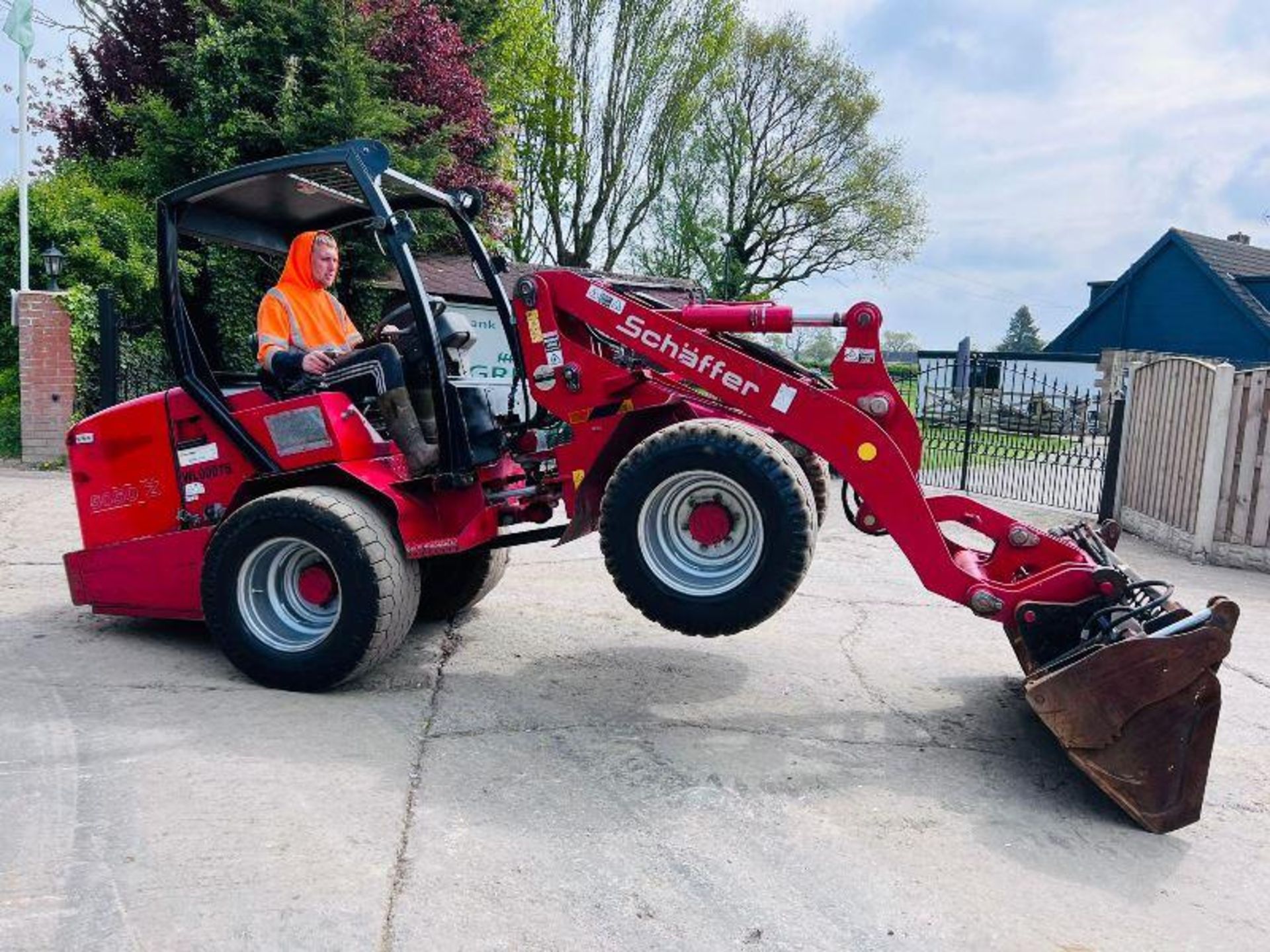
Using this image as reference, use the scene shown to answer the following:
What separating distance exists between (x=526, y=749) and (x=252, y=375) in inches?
110

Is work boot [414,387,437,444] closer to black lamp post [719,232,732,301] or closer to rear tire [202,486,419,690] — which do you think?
rear tire [202,486,419,690]

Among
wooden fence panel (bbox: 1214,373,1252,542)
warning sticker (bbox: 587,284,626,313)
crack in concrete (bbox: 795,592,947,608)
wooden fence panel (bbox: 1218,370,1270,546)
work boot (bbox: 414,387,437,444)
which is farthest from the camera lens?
wooden fence panel (bbox: 1214,373,1252,542)

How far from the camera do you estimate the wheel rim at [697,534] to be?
3967 millimetres

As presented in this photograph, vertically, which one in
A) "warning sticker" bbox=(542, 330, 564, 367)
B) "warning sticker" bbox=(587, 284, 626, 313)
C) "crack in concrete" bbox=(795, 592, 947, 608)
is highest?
"warning sticker" bbox=(587, 284, 626, 313)

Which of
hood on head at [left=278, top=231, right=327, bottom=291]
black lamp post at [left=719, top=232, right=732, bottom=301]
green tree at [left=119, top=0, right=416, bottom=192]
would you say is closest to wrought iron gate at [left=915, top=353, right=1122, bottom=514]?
hood on head at [left=278, top=231, right=327, bottom=291]

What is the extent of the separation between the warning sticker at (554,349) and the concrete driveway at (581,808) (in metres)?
1.57

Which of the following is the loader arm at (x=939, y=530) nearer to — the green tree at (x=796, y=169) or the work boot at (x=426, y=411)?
the work boot at (x=426, y=411)

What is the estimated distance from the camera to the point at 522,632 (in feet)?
19.0

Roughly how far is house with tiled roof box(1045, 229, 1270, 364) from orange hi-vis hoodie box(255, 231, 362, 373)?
28472mm

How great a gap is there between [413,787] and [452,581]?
7.59 ft

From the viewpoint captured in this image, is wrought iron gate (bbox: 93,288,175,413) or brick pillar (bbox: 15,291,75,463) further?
brick pillar (bbox: 15,291,75,463)

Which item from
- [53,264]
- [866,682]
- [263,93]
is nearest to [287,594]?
[866,682]

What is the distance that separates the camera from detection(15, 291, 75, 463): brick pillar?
12273 millimetres

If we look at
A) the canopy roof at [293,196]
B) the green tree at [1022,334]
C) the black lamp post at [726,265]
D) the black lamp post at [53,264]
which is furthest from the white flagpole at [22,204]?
the green tree at [1022,334]
